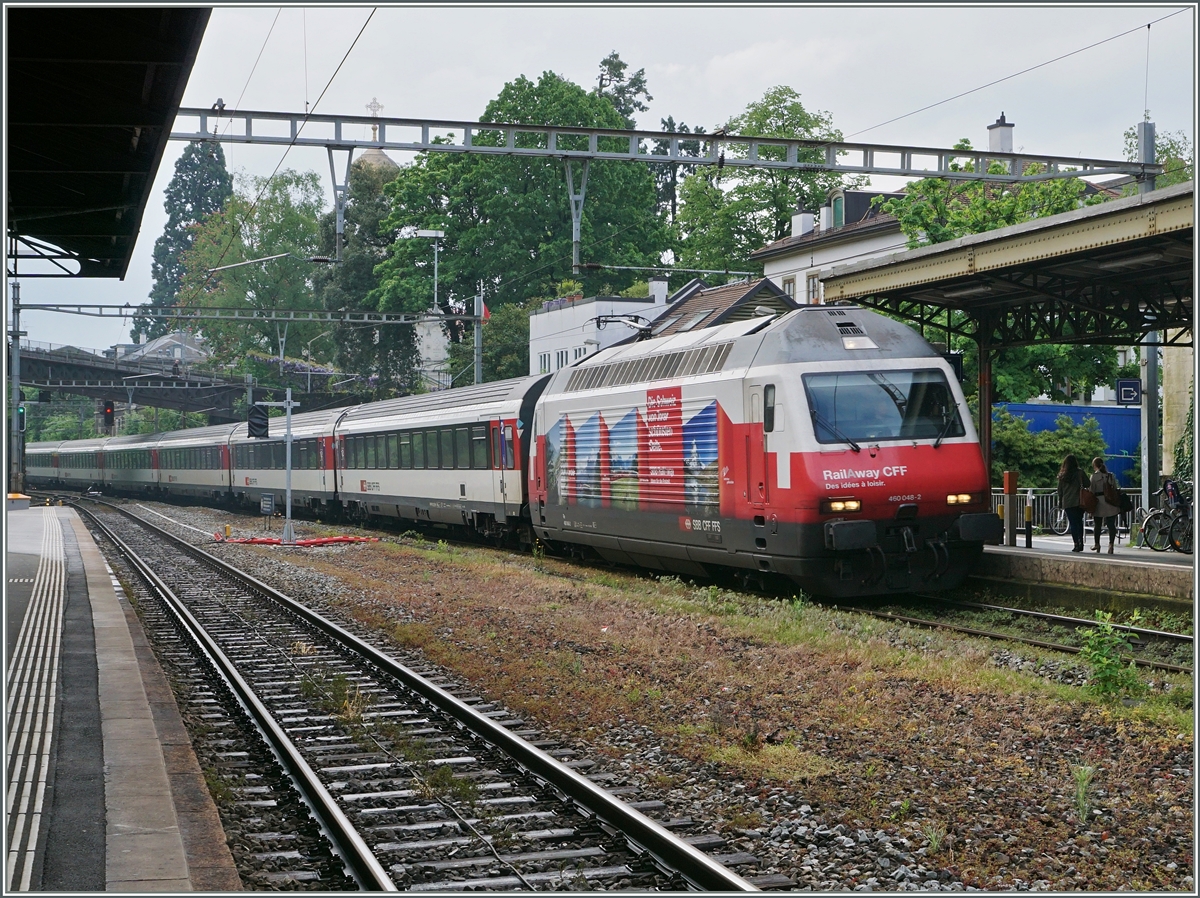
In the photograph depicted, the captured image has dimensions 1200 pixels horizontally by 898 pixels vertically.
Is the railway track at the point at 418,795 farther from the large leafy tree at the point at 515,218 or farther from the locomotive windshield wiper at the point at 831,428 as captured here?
the large leafy tree at the point at 515,218

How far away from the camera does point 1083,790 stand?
22.1 ft

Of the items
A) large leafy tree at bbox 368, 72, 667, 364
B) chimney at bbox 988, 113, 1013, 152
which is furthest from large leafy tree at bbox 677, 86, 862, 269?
chimney at bbox 988, 113, 1013, 152

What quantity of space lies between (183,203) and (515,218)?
69916 mm

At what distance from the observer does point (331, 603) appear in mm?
17688

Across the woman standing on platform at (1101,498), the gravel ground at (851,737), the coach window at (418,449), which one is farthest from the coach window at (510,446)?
the woman standing on platform at (1101,498)

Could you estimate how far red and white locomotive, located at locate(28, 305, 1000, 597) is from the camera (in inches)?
556

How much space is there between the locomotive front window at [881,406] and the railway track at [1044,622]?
6.57ft

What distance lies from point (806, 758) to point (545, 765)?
5.23 feet

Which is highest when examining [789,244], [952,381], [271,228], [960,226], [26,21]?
[271,228]

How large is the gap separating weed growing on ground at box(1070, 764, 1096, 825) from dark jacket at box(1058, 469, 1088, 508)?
1262 cm

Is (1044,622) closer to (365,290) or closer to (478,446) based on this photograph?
(478,446)

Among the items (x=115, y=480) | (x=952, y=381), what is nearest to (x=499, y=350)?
(x=115, y=480)

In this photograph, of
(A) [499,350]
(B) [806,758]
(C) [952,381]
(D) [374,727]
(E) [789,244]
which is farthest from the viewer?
(A) [499,350]

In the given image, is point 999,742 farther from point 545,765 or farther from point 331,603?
point 331,603
